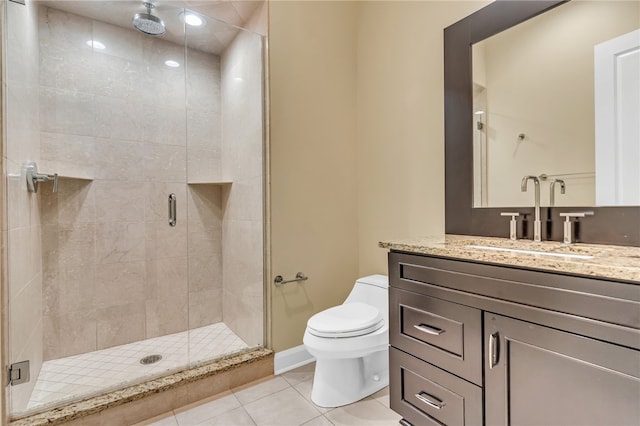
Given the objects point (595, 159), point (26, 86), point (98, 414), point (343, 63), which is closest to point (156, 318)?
point (98, 414)

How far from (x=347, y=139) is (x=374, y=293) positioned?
1.18 meters

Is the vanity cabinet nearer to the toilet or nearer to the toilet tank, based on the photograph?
the toilet

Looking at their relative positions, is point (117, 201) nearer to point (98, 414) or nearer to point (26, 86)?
point (26, 86)

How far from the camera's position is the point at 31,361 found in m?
1.64

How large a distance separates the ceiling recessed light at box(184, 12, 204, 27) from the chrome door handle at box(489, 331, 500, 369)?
253 centimetres

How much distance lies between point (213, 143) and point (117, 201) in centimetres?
84

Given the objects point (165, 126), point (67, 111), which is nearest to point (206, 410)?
Answer: point (165, 126)

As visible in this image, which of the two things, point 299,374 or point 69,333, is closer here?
point 299,374

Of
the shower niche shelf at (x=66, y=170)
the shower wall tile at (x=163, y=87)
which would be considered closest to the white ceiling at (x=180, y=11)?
the shower wall tile at (x=163, y=87)

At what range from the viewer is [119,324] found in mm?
2289

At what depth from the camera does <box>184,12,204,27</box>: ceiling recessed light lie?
2111mm

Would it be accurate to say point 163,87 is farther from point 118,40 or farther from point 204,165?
point 204,165

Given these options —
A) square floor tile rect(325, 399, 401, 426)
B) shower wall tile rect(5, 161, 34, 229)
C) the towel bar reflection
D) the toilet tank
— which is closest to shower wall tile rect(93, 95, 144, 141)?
shower wall tile rect(5, 161, 34, 229)

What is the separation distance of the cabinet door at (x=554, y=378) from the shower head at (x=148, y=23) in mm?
2657
